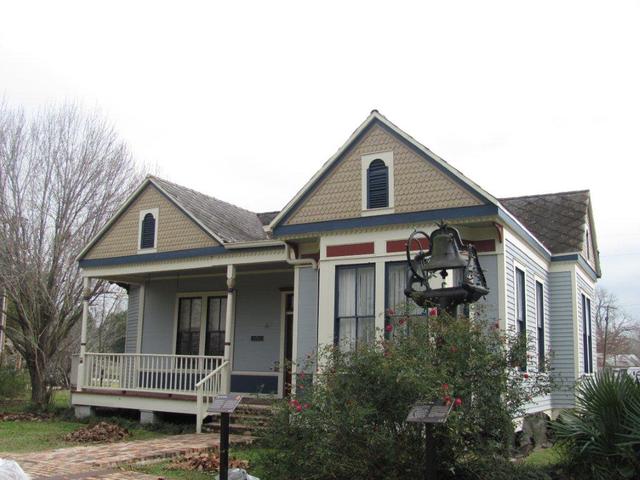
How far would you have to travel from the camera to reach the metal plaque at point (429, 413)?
7199 millimetres

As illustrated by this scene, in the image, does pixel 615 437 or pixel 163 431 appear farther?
pixel 163 431

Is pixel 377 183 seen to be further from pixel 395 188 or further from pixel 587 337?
pixel 587 337

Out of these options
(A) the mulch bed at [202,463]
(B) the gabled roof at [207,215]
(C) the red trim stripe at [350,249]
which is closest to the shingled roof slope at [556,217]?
(C) the red trim stripe at [350,249]

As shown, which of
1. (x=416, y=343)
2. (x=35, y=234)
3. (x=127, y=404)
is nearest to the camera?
(x=416, y=343)

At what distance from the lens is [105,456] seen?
474 inches

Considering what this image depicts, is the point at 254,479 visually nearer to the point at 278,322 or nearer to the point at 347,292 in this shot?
the point at 347,292

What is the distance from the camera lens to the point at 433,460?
724 centimetres

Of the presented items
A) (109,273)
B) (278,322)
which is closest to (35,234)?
(109,273)

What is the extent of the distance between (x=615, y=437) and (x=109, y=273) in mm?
13715

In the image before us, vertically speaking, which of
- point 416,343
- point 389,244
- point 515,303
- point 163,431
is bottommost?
point 163,431

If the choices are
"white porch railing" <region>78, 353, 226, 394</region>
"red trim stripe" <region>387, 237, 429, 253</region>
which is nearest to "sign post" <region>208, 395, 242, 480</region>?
"red trim stripe" <region>387, 237, 429, 253</region>

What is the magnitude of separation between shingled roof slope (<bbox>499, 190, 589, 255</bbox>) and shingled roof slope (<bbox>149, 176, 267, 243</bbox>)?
23.2ft

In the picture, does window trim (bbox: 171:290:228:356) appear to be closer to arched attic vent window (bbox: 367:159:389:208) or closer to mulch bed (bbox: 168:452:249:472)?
arched attic vent window (bbox: 367:159:389:208)

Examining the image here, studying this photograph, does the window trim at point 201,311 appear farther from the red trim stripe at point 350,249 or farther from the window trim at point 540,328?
the window trim at point 540,328
